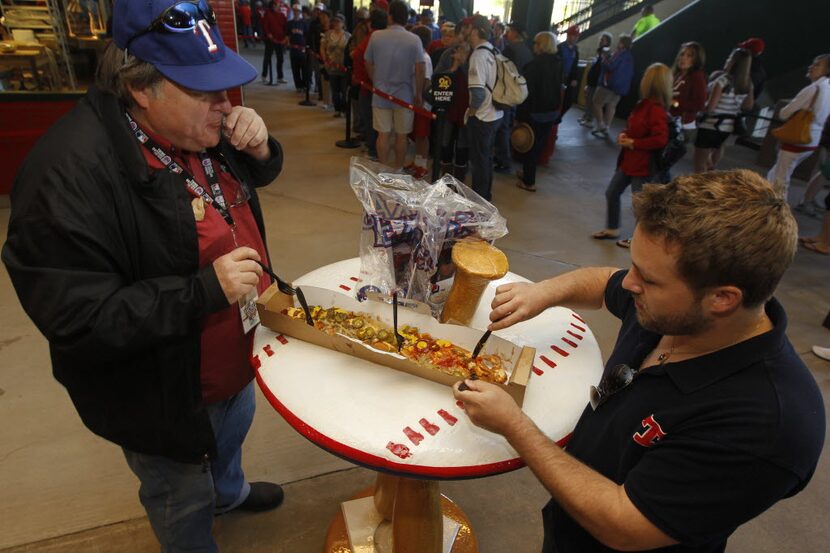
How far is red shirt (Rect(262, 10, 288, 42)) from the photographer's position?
1027 centimetres

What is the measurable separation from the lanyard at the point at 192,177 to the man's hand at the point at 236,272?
0.70ft

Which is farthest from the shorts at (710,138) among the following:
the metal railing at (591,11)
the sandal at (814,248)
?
the metal railing at (591,11)

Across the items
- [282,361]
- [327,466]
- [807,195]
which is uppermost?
[282,361]

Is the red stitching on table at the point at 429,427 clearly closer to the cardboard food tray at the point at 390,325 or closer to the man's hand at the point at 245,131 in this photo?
the cardboard food tray at the point at 390,325

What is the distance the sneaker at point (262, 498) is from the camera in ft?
7.17

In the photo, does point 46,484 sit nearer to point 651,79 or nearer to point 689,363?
point 689,363

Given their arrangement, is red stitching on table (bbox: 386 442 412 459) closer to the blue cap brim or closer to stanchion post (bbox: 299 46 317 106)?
the blue cap brim

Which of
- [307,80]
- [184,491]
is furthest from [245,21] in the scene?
[184,491]

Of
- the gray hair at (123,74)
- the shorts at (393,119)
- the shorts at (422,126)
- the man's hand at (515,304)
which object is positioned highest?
the gray hair at (123,74)

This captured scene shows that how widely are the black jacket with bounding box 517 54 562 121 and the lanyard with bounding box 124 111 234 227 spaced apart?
498cm

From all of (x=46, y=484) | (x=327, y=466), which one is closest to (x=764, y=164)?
(x=327, y=466)

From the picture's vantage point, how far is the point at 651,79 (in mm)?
4086

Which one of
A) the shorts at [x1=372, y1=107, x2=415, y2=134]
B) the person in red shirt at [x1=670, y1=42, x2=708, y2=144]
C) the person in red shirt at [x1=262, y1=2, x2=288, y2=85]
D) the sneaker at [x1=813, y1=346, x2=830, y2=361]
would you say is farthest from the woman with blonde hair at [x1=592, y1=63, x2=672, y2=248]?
the person in red shirt at [x1=262, y1=2, x2=288, y2=85]

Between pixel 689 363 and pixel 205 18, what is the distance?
1445 millimetres
